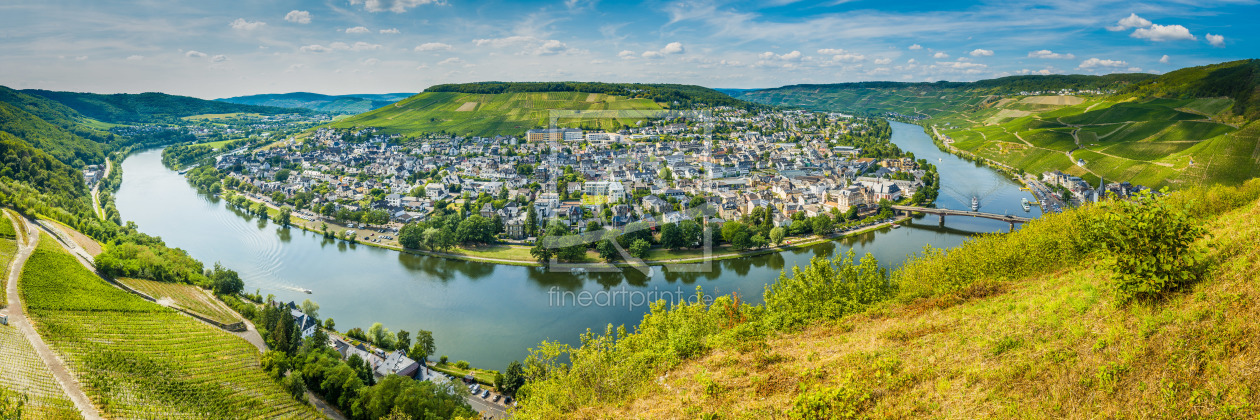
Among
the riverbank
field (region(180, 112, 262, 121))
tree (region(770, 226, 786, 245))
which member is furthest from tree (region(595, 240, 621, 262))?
field (region(180, 112, 262, 121))

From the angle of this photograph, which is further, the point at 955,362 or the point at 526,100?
the point at 526,100

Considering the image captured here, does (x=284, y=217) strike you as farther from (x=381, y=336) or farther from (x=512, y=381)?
(x=512, y=381)

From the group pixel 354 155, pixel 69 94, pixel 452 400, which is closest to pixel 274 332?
pixel 452 400

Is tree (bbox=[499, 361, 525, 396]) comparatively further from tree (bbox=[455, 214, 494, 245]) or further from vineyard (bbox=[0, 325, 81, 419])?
tree (bbox=[455, 214, 494, 245])

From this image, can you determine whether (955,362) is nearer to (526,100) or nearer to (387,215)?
(387,215)

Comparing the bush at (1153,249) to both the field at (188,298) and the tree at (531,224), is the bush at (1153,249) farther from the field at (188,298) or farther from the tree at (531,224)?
the tree at (531,224)

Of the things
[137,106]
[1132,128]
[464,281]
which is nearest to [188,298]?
[464,281]
